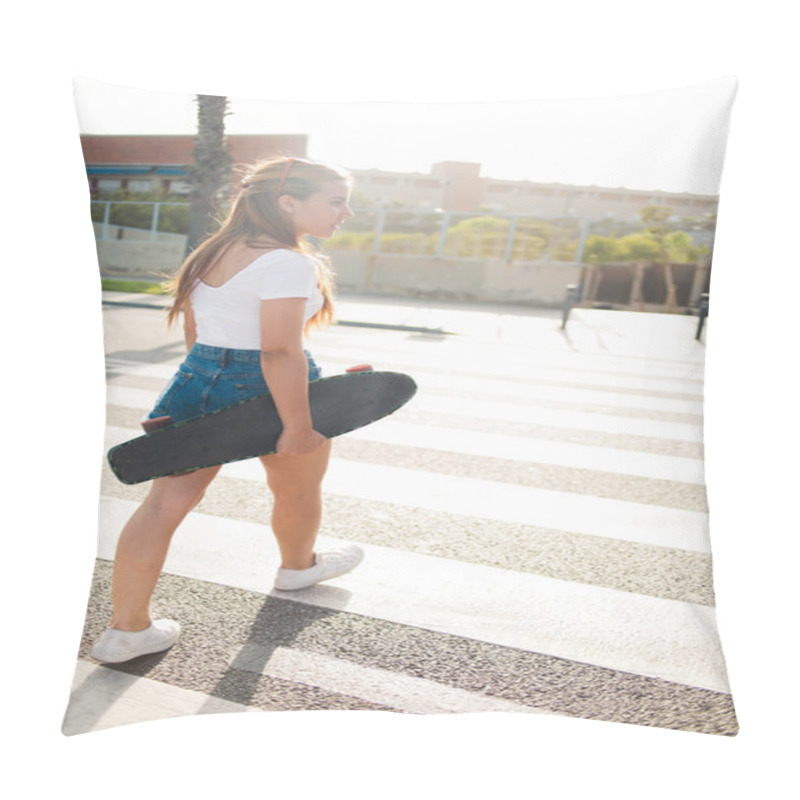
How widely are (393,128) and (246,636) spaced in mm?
1148

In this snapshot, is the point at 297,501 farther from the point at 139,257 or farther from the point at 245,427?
the point at 139,257

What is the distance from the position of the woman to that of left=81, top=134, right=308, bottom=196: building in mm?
176

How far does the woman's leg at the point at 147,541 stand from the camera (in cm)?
189

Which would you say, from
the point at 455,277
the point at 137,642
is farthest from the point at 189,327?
the point at 137,642

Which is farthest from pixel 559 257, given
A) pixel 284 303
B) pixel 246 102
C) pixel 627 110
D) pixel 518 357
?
pixel 246 102

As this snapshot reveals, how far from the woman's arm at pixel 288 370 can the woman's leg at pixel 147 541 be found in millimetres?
193

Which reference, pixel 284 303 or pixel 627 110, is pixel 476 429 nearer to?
pixel 284 303

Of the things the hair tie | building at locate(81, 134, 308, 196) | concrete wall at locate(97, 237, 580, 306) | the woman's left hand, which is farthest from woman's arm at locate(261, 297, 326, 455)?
building at locate(81, 134, 308, 196)

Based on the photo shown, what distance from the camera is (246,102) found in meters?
1.92

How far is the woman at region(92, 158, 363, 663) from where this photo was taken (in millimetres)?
1812

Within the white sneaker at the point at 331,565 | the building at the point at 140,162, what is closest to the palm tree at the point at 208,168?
the building at the point at 140,162

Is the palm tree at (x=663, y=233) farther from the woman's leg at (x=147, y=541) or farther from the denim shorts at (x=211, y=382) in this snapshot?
the woman's leg at (x=147, y=541)

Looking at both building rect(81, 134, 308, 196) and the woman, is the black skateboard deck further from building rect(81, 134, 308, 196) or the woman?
building rect(81, 134, 308, 196)

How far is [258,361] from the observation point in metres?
1.82
